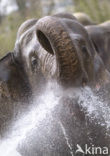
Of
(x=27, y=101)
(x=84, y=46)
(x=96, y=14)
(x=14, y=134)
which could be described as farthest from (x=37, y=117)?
(x=96, y=14)

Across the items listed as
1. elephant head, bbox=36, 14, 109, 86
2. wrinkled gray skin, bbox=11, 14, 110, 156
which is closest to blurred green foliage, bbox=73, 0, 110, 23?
wrinkled gray skin, bbox=11, 14, 110, 156

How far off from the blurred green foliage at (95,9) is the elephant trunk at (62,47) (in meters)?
4.30

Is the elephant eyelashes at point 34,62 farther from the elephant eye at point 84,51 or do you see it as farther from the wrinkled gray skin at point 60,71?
the elephant eye at point 84,51

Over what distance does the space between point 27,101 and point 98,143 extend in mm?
482

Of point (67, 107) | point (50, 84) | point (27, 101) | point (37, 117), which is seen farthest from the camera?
point (27, 101)

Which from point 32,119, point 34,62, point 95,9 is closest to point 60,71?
point 34,62

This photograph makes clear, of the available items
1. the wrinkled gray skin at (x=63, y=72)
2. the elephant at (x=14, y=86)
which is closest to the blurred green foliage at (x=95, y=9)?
the elephant at (x=14, y=86)

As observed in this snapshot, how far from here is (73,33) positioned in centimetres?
181

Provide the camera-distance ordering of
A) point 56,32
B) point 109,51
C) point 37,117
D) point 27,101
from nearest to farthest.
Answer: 1. point 56,32
2. point 37,117
3. point 27,101
4. point 109,51

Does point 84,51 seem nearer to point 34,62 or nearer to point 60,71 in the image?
Result: point 60,71

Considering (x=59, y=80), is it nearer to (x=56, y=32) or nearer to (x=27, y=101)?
(x=56, y=32)

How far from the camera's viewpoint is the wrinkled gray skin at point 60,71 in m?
1.57

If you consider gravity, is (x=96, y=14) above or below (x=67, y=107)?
below

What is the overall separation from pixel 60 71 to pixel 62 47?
11 cm
